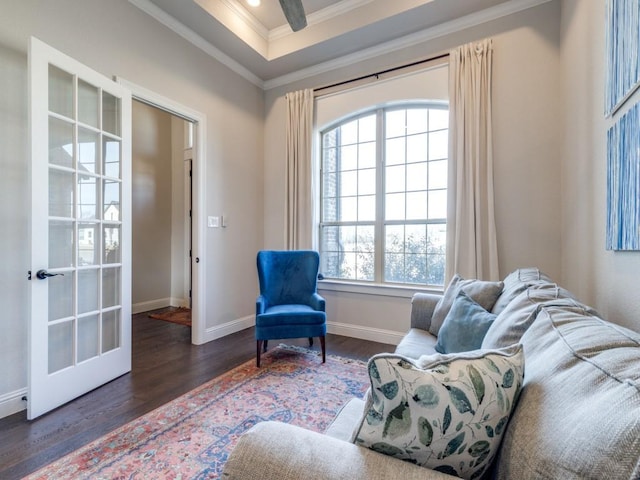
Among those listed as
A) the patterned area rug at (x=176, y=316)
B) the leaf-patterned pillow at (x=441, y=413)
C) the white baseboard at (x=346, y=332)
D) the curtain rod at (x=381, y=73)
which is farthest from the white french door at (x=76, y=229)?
the leaf-patterned pillow at (x=441, y=413)

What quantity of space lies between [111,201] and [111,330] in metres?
1.04

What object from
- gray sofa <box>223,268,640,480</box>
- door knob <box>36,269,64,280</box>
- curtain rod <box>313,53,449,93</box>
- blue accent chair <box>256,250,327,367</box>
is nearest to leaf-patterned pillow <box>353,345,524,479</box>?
gray sofa <box>223,268,640,480</box>

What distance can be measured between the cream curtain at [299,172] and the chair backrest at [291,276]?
432 millimetres

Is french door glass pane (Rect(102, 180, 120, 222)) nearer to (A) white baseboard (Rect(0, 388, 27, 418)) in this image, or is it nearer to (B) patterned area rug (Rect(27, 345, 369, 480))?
(A) white baseboard (Rect(0, 388, 27, 418))

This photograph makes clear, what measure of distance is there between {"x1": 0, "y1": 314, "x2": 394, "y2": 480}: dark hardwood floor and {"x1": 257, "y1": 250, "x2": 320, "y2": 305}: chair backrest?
1.71 feet

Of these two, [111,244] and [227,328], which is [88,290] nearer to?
[111,244]

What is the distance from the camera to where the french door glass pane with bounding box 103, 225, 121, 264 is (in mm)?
2410

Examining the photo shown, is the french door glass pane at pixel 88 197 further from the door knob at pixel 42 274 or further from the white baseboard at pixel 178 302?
the white baseboard at pixel 178 302

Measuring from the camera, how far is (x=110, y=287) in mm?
2445

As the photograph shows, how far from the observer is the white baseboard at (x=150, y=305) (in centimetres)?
450

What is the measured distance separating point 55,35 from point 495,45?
3548 mm

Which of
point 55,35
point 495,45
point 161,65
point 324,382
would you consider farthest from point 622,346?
point 161,65

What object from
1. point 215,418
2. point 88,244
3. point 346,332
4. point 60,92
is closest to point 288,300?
point 346,332

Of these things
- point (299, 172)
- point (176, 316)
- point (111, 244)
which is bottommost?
point (176, 316)
